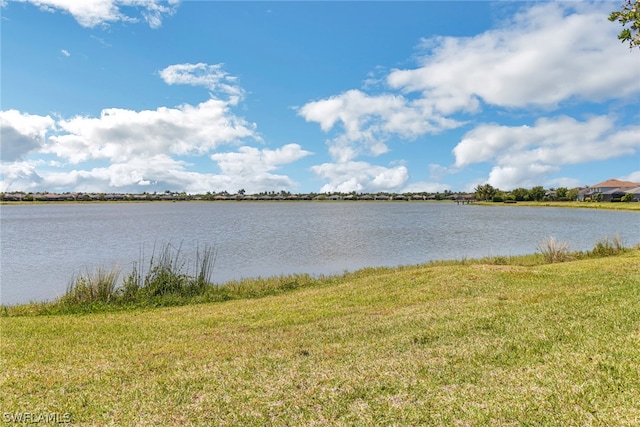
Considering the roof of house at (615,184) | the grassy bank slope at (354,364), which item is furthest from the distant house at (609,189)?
the grassy bank slope at (354,364)

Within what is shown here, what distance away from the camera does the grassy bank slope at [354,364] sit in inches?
197

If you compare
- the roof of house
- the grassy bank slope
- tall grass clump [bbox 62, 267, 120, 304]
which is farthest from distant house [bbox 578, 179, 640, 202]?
tall grass clump [bbox 62, 267, 120, 304]

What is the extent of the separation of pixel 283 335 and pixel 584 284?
8.97 metres

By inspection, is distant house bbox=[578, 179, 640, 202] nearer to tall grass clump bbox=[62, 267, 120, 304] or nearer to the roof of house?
the roof of house

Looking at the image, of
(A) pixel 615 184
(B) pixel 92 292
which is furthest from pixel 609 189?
(B) pixel 92 292

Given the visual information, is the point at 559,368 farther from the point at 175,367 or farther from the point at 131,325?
the point at 131,325

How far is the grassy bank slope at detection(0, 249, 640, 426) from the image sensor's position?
4992mm

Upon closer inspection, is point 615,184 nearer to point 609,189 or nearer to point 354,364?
point 609,189

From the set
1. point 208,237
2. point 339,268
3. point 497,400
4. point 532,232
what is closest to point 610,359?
point 497,400

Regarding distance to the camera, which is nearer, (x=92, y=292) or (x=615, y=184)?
(x=92, y=292)

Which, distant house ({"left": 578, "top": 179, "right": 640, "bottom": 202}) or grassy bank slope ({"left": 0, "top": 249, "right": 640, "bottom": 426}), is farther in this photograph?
distant house ({"left": 578, "top": 179, "right": 640, "bottom": 202})

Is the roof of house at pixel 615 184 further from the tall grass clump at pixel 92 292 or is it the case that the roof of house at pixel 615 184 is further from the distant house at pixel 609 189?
the tall grass clump at pixel 92 292

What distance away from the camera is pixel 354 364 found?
6555mm

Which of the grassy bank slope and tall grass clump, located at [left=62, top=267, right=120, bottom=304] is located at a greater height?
the grassy bank slope
